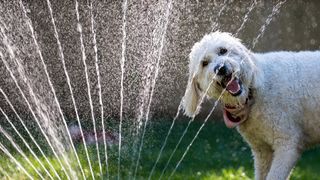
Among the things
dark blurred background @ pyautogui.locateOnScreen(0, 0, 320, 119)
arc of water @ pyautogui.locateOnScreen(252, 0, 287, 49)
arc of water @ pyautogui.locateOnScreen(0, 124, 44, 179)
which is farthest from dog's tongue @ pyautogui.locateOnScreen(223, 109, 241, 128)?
arc of water @ pyautogui.locateOnScreen(252, 0, 287, 49)

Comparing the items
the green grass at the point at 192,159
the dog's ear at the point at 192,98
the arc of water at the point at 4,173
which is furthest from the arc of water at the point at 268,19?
the dog's ear at the point at 192,98

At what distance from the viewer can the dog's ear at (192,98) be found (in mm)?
6457

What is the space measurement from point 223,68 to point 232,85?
154 mm

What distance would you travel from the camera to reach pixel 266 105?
6301 millimetres

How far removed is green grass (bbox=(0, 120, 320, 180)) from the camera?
7.94 m

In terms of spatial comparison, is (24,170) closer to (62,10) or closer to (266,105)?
(266,105)

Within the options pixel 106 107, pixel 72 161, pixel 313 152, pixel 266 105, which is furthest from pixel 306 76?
pixel 106 107

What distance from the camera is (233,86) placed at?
618 centimetres

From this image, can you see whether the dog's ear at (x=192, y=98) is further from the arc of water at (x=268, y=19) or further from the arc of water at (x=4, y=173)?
the arc of water at (x=268, y=19)

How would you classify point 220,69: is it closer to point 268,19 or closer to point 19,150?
point 19,150

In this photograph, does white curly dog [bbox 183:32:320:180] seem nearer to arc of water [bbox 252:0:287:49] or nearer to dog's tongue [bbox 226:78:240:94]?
dog's tongue [bbox 226:78:240:94]

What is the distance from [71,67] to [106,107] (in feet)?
2.37

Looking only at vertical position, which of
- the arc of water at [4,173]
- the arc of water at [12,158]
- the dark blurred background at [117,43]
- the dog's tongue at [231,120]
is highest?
the dark blurred background at [117,43]

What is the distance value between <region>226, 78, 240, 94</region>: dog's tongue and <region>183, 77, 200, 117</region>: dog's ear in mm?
314
